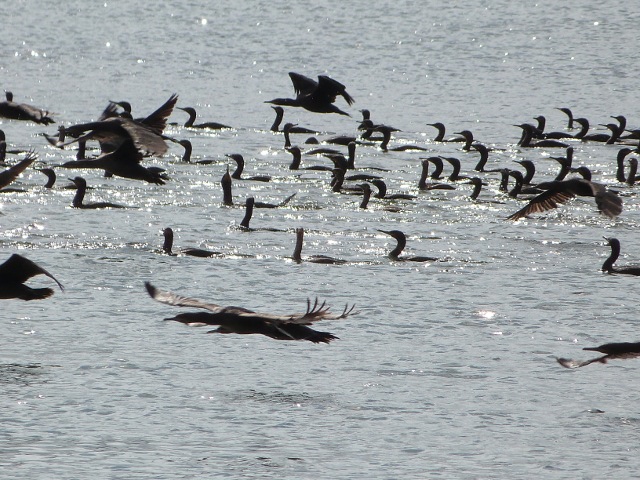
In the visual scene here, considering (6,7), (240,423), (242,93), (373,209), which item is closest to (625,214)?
(373,209)

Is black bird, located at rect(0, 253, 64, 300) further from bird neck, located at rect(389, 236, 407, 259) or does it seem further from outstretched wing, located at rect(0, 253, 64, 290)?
bird neck, located at rect(389, 236, 407, 259)

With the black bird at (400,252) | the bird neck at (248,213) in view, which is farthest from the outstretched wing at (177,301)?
the bird neck at (248,213)

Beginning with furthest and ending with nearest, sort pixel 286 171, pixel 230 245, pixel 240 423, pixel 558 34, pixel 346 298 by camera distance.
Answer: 1. pixel 558 34
2. pixel 286 171
3. pixel 230 245
4. pixel 346 298
5. pixel 240 423

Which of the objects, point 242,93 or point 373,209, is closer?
point 373,209

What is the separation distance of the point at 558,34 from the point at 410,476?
177ft

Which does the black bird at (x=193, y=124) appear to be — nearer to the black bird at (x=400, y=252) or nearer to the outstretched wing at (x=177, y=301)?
the black bird at (x=400, y=252)

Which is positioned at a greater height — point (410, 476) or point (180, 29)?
point (180, 29)

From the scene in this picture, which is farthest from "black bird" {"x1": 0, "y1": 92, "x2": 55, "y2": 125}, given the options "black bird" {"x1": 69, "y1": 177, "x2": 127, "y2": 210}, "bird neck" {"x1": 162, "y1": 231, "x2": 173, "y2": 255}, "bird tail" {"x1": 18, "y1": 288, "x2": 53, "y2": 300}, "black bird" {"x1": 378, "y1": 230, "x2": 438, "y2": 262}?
"bird tail" {"x1": 18, "y1": 288, "x2": 53, "y2": 300}

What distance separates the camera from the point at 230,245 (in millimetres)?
24094

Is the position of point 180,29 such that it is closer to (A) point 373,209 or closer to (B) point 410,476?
(A) point 373,209

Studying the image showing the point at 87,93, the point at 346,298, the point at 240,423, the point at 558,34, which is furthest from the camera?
the point at 558,34

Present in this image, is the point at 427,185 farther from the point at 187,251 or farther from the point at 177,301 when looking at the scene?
the point at 177,301

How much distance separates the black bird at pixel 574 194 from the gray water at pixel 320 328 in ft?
4.56

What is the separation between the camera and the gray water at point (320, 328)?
13117mm
